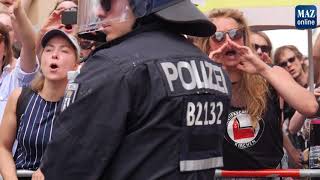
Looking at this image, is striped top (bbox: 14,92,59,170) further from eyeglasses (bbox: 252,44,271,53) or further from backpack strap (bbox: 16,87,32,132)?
eyeglasses (bbox: 252,44,271,53)

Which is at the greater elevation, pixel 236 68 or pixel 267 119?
pixel 236 68

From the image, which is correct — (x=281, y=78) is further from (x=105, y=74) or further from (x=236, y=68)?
(x=105, y=74)

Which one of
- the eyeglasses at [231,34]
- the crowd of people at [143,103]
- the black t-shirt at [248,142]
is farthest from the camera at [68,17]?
the crowd of people at [143,103]

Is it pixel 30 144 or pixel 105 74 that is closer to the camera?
pixel 105 74

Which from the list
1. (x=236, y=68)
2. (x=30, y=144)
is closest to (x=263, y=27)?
(x=236, y=68)

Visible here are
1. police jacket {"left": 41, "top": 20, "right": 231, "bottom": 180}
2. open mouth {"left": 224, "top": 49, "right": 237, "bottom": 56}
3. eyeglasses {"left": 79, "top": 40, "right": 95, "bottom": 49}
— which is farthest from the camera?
eyeglasses {"left": 79, "top": 40, "right": 95, "bottom": 49}

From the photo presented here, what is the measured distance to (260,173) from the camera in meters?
3.49

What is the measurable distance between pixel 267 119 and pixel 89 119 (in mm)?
1766

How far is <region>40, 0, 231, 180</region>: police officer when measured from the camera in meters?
2.01

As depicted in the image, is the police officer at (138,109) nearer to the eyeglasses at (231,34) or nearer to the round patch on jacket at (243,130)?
the round patch on jacket at (243,130)

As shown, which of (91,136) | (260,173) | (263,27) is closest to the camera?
(91,136)

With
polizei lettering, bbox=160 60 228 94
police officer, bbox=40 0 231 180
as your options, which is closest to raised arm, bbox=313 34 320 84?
polizei lettering, bbox=160 60 228 94

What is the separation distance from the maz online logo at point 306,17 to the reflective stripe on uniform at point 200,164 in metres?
2.36

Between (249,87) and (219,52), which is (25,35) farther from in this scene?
(249,87)
